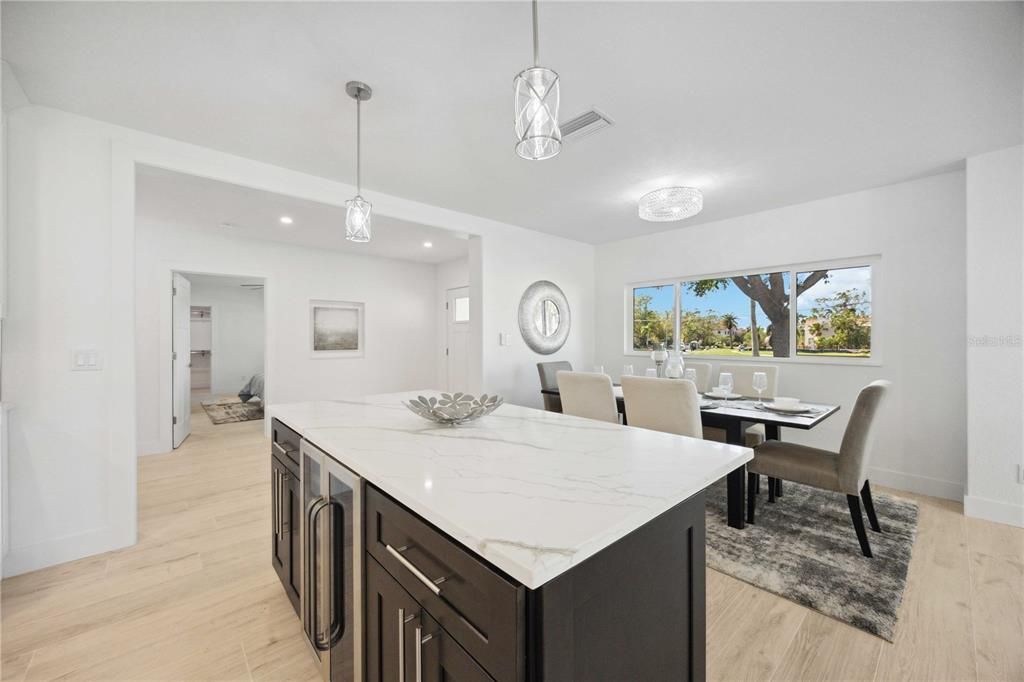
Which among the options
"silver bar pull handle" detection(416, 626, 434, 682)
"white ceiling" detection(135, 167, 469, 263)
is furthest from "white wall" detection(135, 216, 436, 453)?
"silver bar pull handle" detection(416, 626, 434, 682)

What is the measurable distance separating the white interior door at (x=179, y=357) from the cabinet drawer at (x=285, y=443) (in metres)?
3.48

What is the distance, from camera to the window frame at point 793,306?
3.30 meters

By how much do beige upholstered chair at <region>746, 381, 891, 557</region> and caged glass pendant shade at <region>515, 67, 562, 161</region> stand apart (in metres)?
1.99

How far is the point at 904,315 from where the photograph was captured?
10.4 feet

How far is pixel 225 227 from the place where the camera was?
14.0 feet

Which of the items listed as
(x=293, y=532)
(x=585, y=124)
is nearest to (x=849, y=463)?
(x=585, y=124)

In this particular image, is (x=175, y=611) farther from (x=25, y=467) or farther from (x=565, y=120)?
(x=565, y=120)

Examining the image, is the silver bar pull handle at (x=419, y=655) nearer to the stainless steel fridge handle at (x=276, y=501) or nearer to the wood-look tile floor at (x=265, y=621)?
the wood-look tile floor at (x=265, y=621)

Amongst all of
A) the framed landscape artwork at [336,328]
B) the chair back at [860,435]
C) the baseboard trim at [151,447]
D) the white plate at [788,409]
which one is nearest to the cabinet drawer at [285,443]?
the chair back at [860,435]

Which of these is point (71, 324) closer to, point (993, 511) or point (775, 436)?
point (775, 436)

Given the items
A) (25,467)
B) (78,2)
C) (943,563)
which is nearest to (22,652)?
(25,467)

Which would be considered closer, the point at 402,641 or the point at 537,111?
the point at 402,641

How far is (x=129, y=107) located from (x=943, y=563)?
15.8 feet

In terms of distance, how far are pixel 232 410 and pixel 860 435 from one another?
7.63 m
